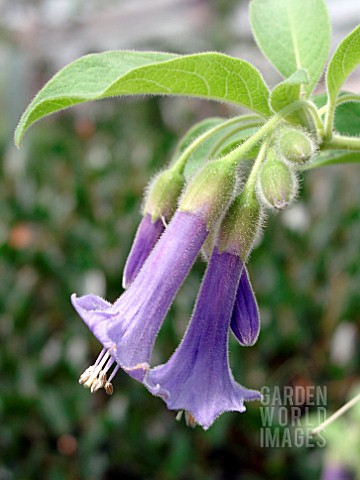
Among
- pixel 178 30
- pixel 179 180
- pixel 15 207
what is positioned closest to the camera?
pixel 179 180

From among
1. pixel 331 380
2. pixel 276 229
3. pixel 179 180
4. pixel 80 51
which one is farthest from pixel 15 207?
pixel 80 51

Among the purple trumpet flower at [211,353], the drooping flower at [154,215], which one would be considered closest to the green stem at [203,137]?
the drooping flower at [154,215]

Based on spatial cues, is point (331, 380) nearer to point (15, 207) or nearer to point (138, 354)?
point (15, 207)

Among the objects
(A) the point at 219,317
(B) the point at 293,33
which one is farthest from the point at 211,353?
(B) the point at 293,33

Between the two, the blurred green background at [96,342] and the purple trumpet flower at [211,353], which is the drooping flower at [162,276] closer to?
the purple trumpet flower at [211,353]

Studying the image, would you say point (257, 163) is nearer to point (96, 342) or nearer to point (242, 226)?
point (242, 226)

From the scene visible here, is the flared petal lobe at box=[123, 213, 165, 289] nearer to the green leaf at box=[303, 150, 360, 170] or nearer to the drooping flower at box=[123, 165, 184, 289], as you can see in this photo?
the drooping flower at box=[123, 165, 184, 289]
